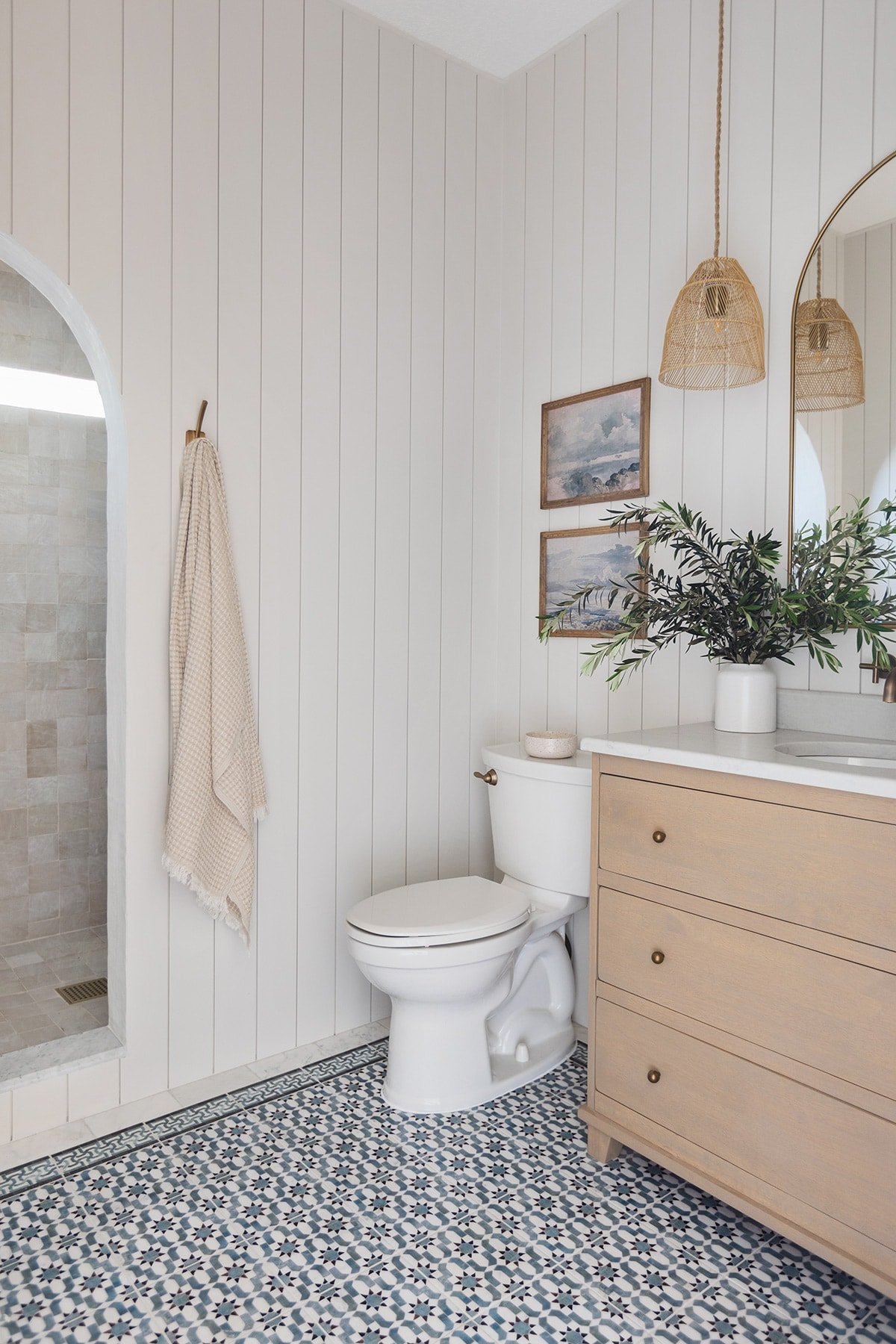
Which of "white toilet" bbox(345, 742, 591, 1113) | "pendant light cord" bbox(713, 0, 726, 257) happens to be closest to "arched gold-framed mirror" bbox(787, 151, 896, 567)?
"pendant light cord" bbox(713, 0, 726, 257)

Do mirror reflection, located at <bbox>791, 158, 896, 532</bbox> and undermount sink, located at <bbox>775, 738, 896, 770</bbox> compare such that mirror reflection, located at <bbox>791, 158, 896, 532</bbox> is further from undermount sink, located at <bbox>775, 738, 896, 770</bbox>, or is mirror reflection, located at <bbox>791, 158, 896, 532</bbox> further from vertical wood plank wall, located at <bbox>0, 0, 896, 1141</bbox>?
undermount sink, located at <bbox>775, 738, 896, 770</bbox>

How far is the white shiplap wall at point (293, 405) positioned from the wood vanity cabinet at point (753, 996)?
865 mm

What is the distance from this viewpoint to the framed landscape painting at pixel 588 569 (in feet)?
7.95

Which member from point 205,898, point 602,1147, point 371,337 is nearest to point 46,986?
point 205,898

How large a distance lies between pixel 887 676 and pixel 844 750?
0.57ft

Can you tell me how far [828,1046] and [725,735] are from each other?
0.65 m

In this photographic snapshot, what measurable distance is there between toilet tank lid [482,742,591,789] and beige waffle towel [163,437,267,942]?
0.65 metres

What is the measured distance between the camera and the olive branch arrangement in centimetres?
181

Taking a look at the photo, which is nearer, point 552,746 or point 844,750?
point 844,750

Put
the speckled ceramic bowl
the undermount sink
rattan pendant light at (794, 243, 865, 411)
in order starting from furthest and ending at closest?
the speckled ceramic bowl
rattan pendant light at (794, 243, 865, 411)
the undermount sink

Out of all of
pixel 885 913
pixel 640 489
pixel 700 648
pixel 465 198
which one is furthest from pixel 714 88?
pixel 885 913

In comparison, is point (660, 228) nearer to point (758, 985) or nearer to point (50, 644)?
point (758, 985)

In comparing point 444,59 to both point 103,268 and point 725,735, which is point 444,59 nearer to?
point 103,268

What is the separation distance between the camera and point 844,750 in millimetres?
1819
